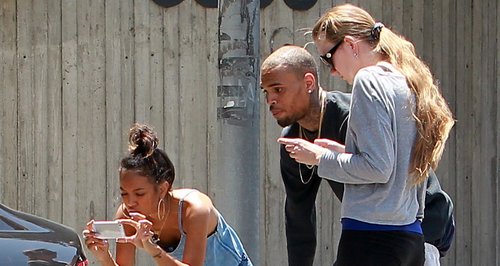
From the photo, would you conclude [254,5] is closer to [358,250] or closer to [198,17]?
[358,250]

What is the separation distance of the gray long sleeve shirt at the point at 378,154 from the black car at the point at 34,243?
0.93m

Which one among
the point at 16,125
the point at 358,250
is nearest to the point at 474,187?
the point at 16,125

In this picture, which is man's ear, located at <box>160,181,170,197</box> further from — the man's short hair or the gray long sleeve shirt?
the gray long sleeve shirt

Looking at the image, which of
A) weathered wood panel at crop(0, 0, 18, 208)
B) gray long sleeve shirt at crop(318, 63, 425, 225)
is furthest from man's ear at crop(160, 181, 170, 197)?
weathered wood panel at crop(0, 0, 18, 208)

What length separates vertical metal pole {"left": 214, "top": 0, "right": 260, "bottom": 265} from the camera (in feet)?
13.2

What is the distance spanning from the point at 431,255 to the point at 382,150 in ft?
2.22

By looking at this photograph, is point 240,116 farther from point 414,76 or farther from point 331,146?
point 414,76

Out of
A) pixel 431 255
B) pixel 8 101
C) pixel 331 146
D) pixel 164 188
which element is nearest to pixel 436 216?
pixel 431 255

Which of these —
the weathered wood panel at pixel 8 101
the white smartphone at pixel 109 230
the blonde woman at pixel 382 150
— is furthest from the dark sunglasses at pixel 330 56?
the weathered wood panel at pixel 8 101

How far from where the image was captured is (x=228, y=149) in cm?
405

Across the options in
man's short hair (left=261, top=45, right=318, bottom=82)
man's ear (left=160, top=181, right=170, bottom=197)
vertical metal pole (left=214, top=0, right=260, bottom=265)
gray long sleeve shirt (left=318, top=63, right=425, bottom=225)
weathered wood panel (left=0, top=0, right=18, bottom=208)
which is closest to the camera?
gray long sleeve shirt (left=318, top=63, right=425, bottom=225)

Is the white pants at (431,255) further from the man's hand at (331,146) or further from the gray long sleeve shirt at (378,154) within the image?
the man's hand at (331,146)

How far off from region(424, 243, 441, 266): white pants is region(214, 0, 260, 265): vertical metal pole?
0.69 metres

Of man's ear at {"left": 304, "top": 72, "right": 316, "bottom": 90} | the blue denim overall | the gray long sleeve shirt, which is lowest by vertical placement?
the blue denim overall
